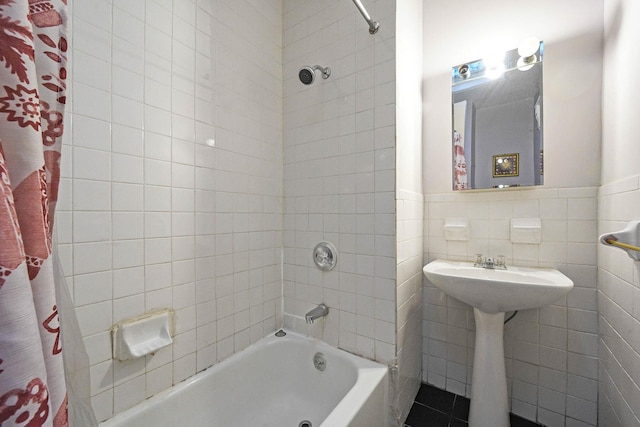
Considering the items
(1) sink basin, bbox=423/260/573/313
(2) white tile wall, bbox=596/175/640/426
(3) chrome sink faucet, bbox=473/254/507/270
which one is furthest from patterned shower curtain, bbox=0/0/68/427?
(3) chrome sink faucet, bbox=473/254/507/270

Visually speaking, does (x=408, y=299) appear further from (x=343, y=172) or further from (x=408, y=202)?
(x=343, y=172)

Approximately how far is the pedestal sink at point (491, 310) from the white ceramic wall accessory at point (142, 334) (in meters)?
1.19

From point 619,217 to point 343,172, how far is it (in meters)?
1.13

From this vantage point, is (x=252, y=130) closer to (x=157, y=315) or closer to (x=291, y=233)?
(x=291, y=233)

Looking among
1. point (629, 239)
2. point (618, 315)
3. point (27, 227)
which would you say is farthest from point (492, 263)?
point (27, 227)

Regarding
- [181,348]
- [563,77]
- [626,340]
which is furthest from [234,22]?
[626,340]

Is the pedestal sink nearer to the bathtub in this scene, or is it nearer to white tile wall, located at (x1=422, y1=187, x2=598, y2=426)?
white tile wall, located at (x1=422, y1=187, x2=598, y2=426)

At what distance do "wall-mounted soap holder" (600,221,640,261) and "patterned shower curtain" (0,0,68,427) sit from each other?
1428 millimetres

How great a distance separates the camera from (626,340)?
0.99 metres

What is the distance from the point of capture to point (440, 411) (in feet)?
4.94

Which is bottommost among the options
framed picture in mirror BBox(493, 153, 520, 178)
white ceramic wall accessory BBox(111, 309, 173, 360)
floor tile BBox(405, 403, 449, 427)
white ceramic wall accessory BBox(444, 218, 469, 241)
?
floor tile BBox(405, 403, 449, 427)

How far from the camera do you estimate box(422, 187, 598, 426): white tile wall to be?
132cm

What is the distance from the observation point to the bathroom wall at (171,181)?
0.90 metres

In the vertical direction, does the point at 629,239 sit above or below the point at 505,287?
above
